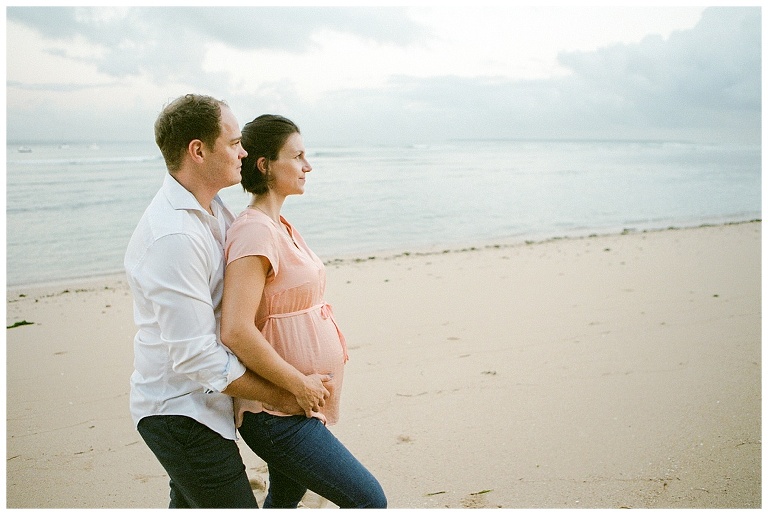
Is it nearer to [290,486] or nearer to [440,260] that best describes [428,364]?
[290,486]

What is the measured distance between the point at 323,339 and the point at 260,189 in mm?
546

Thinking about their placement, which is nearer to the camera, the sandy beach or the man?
the man

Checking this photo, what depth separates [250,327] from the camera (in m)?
1.90

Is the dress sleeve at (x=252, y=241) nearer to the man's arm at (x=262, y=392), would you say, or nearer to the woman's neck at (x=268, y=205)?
the woman's neck at (x=268, y=205)

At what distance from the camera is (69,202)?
17188 mm

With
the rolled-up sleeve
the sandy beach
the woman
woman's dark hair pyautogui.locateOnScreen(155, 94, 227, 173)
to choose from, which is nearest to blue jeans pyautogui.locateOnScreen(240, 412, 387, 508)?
the woman

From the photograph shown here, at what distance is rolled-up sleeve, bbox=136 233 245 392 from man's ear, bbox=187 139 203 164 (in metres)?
0.26

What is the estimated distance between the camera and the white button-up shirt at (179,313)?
182 cm

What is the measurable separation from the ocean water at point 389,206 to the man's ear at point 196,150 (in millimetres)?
9016

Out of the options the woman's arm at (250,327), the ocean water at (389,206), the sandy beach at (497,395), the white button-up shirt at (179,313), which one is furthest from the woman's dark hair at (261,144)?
the ocean water at (389,206)

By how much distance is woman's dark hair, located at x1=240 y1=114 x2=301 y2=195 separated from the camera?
220cm

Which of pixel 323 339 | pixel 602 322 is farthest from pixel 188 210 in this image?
pixel 602 322

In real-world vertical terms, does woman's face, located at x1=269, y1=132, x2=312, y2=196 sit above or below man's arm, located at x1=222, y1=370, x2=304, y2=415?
above

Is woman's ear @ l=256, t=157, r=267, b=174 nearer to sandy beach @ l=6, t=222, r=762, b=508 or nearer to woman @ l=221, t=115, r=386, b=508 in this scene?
woman @ l=221, t=115, r=386, b=508
